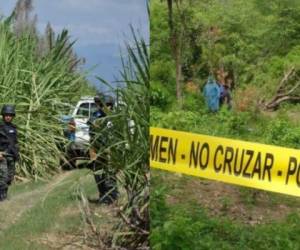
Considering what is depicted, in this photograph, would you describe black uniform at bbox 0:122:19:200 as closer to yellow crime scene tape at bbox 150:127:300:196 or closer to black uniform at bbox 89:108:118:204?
black uniform at bbox 89:108:118:204

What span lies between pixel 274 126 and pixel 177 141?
48 centimetres

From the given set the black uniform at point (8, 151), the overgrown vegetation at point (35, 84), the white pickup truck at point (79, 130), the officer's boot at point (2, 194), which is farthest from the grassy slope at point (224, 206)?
the overgrown vegetation at point (35, 84)

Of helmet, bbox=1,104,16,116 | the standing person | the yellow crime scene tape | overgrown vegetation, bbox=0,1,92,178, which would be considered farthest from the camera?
overgrown vegetation, bbox=0,1,92,178

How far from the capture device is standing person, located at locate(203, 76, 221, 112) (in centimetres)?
319

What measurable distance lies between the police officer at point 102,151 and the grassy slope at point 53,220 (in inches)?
5.9

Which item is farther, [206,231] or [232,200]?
[206,231]

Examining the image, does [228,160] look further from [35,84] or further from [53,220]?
[35,84]

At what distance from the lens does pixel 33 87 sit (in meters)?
9.47

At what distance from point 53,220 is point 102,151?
1.26 meters

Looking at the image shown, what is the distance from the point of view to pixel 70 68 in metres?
9.34

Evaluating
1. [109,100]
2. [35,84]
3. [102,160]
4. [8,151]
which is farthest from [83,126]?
[35,84]

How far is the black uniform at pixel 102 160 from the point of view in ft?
16.3

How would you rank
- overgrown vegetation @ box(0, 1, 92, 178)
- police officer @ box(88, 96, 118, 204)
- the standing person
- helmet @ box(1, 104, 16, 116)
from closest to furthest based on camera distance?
the standing person < police officer @ box(88, 96, 118, 204) < helmet @ box(1, 104, 16, 116) < overgrown vegetation @ box(0, 1, 92, 178)

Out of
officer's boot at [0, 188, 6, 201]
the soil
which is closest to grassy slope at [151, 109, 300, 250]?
the soil
